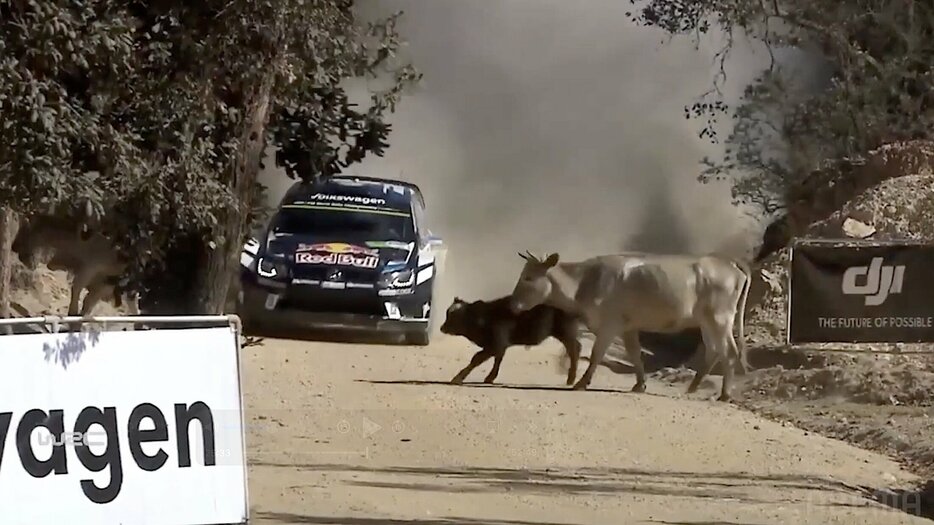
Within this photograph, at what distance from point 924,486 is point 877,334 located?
56.4 inches

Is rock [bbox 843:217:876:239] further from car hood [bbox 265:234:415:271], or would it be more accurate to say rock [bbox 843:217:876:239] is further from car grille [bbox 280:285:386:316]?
car grille [bbox 280:285:386:316]

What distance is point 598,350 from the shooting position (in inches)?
628

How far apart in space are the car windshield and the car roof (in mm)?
217

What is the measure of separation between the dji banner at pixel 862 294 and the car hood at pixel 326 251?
17.7ft

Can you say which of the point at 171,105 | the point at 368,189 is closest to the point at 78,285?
the point at 368,189

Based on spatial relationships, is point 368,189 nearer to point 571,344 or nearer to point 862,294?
point 571,344

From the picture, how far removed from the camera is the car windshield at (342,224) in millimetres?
16219

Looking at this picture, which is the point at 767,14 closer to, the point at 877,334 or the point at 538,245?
the point at 538,245

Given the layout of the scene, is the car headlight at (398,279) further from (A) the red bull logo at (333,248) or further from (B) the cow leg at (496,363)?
(B) the cow leg at (496,363)

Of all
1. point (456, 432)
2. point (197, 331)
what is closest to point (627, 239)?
point (456, 432)

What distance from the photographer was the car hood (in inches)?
640

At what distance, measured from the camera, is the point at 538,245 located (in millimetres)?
18547

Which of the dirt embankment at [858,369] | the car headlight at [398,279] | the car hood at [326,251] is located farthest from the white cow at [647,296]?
the car hood at [326,251]

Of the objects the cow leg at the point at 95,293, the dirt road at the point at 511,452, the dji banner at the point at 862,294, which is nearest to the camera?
the dirt road at the point at 511,452
